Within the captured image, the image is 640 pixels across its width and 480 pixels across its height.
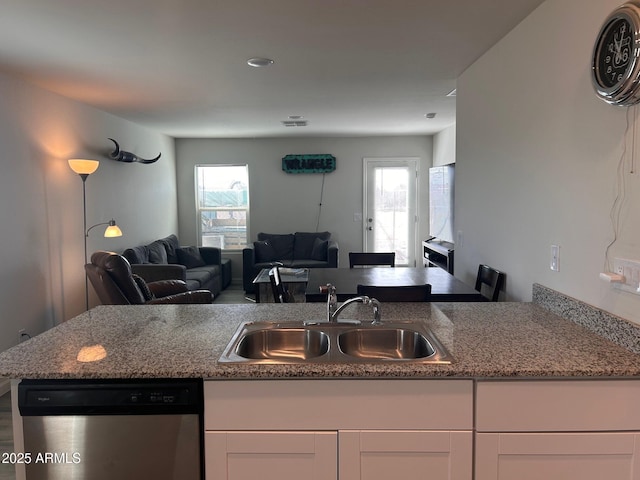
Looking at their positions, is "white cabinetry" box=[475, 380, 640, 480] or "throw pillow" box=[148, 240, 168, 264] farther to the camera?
"throw pillow" box=[148, 240, 168, 264]

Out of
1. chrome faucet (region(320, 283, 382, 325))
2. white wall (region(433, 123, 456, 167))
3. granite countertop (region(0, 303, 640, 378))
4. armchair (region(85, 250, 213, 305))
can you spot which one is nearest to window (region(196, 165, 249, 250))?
white wall (region(433, 123, 456, 167))

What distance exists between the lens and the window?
7371mm

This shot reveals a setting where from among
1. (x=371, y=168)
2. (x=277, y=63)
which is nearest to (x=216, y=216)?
(x=371, y=168)

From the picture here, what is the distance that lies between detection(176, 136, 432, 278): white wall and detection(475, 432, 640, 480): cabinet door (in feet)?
19.4

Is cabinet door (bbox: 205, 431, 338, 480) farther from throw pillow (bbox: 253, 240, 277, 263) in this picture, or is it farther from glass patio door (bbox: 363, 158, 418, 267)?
glass patio door (bbox: 363, 158, 418, 267)

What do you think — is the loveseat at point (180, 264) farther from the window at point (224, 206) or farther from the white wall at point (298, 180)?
the white wall at point (298, 180)

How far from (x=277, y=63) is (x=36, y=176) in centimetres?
227

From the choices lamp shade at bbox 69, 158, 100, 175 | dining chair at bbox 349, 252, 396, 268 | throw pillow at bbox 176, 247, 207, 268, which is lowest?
throw pillow at bbox 176, 247, 207, 268

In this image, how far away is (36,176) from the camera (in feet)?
12.2

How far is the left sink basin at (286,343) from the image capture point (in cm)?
183

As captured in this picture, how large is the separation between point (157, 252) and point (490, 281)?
14.3 feet

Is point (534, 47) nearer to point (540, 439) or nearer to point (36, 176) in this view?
point (540, 439)

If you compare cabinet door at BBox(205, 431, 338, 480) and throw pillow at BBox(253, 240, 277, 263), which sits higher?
throw pillow at BBox(253, 240, 277, 263)

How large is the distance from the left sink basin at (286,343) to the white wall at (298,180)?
17.9 feet
